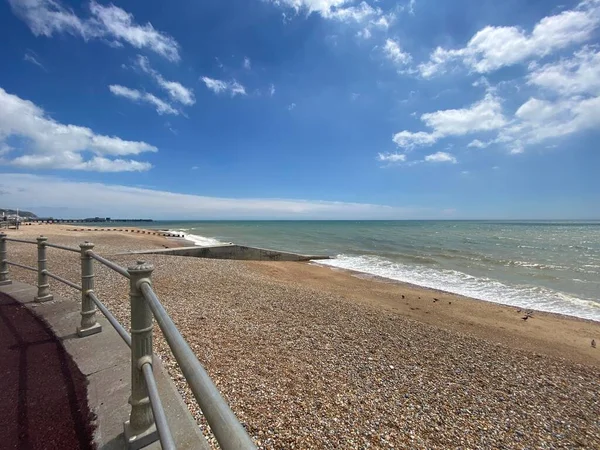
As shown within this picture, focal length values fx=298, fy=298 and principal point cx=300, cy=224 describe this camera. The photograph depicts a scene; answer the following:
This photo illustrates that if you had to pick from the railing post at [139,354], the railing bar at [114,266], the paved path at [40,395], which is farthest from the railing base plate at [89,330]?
the railing post at [139,354]

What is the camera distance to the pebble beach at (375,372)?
10.5ft

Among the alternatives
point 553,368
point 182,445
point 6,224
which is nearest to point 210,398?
point 182,445

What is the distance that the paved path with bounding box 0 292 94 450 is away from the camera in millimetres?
2141

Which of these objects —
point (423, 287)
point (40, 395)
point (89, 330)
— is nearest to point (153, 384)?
point (40, 395)

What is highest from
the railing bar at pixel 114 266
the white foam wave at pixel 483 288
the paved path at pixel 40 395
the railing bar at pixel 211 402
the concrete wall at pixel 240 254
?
the railing bar at pixel 114 266

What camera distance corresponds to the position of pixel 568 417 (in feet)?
12.6

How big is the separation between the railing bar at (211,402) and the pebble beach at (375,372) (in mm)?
2275

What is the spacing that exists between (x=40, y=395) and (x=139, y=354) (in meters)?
1.70

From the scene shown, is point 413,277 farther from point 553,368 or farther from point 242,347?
point 242,347

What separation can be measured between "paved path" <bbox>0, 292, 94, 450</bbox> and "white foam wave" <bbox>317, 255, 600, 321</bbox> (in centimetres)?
1283

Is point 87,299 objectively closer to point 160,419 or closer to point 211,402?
point 160,419

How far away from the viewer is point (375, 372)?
4.35 m

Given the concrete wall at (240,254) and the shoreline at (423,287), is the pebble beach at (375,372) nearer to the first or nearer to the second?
the shoreline at (423,287)

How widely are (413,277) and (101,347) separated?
1436cm
